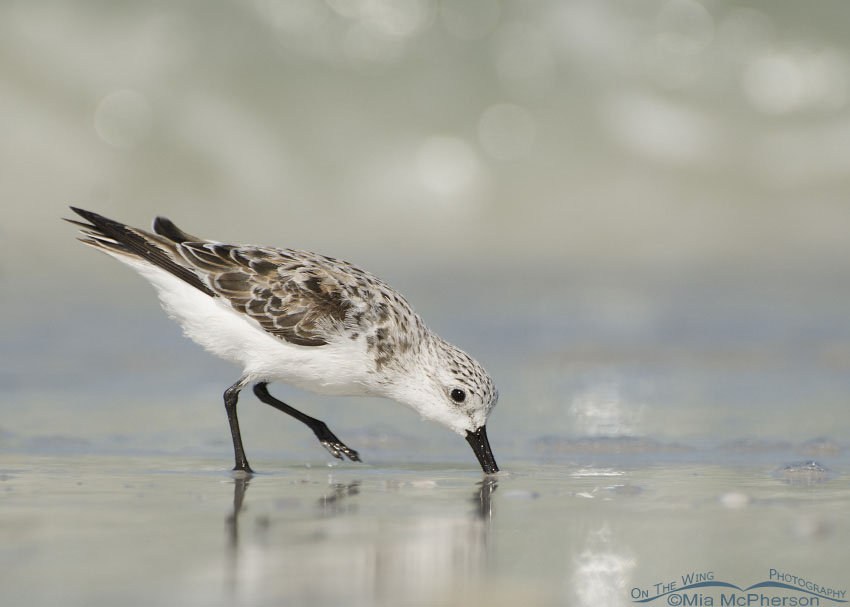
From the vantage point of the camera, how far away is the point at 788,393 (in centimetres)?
1111

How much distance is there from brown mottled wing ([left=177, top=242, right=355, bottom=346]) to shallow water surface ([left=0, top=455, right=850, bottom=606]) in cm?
98

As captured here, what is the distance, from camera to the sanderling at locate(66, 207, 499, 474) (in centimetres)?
811

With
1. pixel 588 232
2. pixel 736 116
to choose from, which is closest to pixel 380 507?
pixel 588 232

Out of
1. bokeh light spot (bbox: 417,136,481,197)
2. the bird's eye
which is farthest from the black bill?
bokeh light spot (bbox: 417,136,481,197)

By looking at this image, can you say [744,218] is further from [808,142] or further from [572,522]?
[572,522]

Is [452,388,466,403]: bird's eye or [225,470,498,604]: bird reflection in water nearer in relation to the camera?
[225,470,498,604]: bird reflection in water

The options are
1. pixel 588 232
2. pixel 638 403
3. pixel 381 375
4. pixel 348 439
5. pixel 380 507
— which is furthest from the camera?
pixel 588 232

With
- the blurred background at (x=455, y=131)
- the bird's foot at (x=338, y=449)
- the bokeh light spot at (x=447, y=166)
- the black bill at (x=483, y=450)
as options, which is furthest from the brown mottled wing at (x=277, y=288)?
the bokeh light spot at (x=447, y=166)

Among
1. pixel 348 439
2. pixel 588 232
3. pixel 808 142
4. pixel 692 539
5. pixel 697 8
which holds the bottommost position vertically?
pixel 692 539

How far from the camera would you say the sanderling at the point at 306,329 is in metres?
8.11

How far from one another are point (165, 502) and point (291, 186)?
1600cm

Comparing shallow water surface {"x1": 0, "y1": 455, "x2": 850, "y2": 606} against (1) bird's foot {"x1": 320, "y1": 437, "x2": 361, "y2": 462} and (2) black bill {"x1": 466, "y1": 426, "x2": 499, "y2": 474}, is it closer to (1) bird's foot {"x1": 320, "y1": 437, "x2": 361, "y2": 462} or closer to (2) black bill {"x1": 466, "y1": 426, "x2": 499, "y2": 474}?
(2) black bill {"x1": 466, "y1": 426, "x2": 499, "y2": 474}

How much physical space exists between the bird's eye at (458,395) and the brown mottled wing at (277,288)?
0.89 meters

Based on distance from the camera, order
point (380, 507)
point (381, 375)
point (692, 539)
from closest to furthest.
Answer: point (692, 539) < point (380, 507) < point (381, 375)
